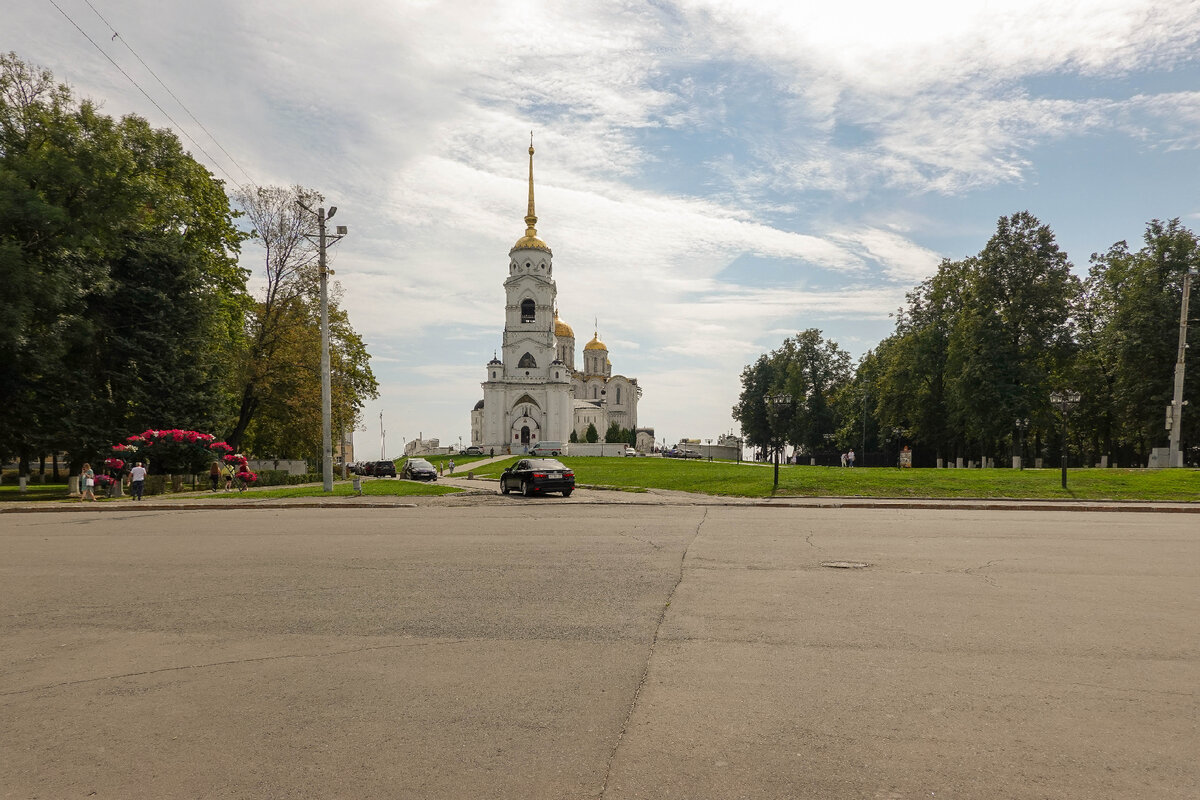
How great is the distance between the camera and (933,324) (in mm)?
50812

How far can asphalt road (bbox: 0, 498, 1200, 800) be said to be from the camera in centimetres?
373

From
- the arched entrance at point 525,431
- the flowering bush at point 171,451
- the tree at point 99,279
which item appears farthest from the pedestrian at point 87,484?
the arched entrance at point 525,431

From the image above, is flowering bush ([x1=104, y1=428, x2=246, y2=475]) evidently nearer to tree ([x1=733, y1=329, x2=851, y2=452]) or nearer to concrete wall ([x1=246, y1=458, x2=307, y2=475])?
concrete wall ([x1=246, y1=458, x2=307, y2=475])

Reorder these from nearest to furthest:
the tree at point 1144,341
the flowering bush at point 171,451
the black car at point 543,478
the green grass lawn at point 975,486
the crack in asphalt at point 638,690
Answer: the crack in asphalt at point 638,690 < the green grass lawn at point 975,486 < the black car at point 543,478 < the flowering bush at point 171,451 < the tree at point 1144,341

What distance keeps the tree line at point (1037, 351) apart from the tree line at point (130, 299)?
26.1 m

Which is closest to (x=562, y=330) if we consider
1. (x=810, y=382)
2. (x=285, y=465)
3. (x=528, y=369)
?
(x=528, y=369)

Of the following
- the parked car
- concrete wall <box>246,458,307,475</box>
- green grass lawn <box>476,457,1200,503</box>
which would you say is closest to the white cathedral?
concrete wall <box>246,458,307,475</box>

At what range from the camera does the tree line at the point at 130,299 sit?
85.3 feet

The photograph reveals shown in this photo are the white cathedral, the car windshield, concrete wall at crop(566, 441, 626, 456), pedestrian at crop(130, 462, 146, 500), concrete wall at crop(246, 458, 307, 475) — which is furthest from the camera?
the white cathedral

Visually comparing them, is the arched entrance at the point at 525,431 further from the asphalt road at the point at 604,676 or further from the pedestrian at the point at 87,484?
the asphalt road at the point at 604,676

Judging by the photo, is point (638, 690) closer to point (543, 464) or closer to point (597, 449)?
point (543, 464)

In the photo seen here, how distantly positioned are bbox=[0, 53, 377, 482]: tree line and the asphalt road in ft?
69.5

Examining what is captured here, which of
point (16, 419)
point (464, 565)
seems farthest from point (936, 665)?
point (16, 419)

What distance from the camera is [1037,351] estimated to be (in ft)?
151
